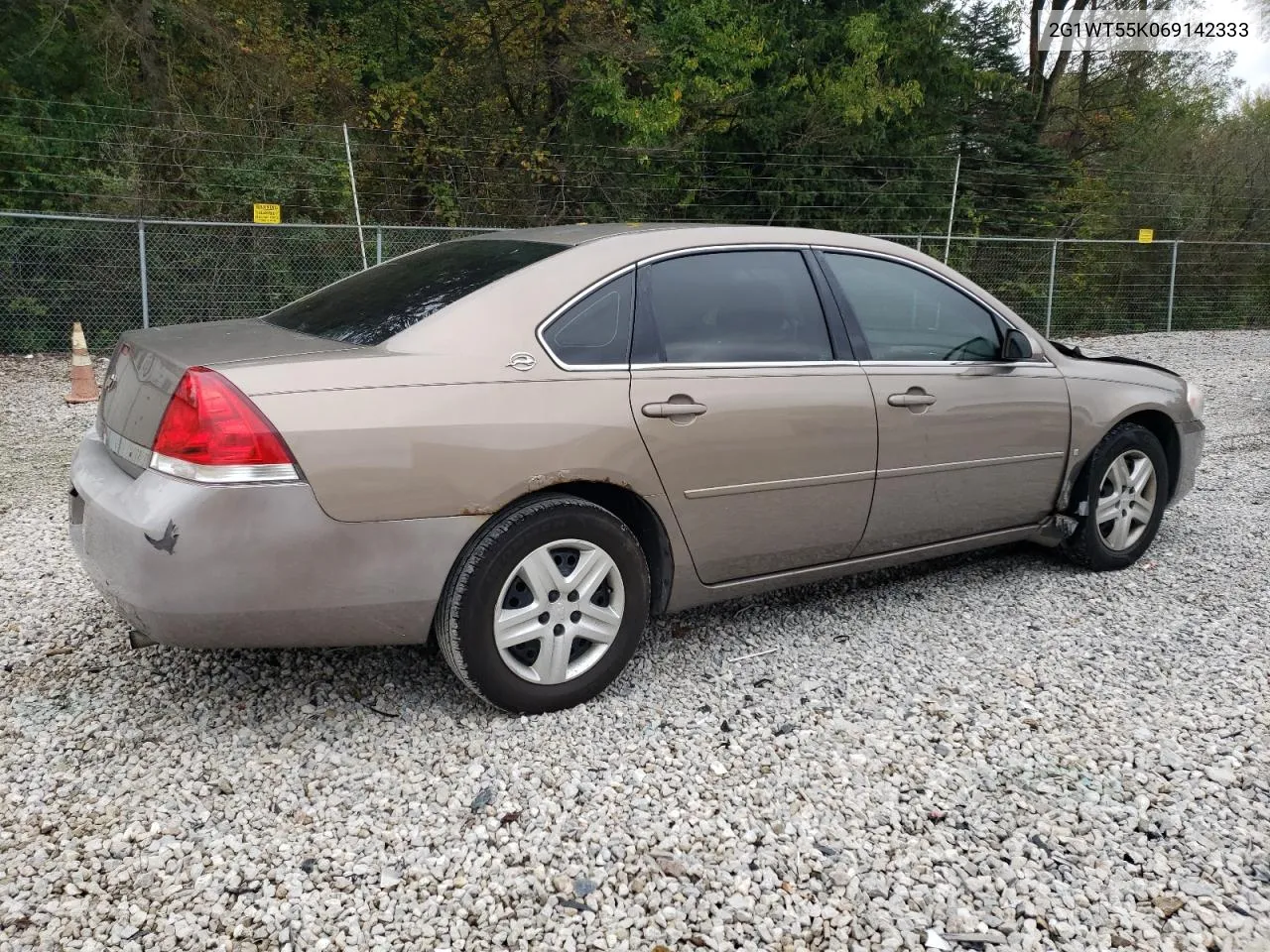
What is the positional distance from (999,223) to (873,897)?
1962 cm

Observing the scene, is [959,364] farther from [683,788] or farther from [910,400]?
[683,788]

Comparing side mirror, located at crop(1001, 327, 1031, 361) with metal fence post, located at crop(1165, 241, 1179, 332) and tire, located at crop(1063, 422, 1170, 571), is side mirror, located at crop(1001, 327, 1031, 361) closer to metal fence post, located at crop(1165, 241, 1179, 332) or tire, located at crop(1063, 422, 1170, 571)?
tire, located at crop(1063, 422, 1170, 571)

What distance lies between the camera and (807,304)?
3904 mm

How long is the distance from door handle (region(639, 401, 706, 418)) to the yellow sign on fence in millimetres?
10817

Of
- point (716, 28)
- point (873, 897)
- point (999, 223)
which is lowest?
point (873, 897)

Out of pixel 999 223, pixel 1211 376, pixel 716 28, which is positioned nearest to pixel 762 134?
pixel 716 28

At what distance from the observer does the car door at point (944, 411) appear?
400 centimetres

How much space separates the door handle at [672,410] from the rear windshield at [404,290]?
25.0 inches

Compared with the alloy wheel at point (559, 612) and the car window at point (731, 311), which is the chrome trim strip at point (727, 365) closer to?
the car window at point (731, 311)

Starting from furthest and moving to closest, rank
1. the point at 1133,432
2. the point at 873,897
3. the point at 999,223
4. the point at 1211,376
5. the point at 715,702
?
the point at 999,223
the point at 1211,376
the point at 1133,432
the point at 715,702
the point at 873,897

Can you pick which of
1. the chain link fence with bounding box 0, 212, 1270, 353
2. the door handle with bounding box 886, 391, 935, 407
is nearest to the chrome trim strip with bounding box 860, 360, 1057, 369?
the door handle with bounding box 886, 391, 935, 407

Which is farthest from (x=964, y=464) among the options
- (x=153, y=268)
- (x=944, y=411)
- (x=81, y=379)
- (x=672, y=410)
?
(x=153, y=268)

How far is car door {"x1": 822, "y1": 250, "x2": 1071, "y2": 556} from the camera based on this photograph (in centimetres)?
400

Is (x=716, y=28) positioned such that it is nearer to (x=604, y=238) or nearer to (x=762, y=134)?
(x=762, y=134)
